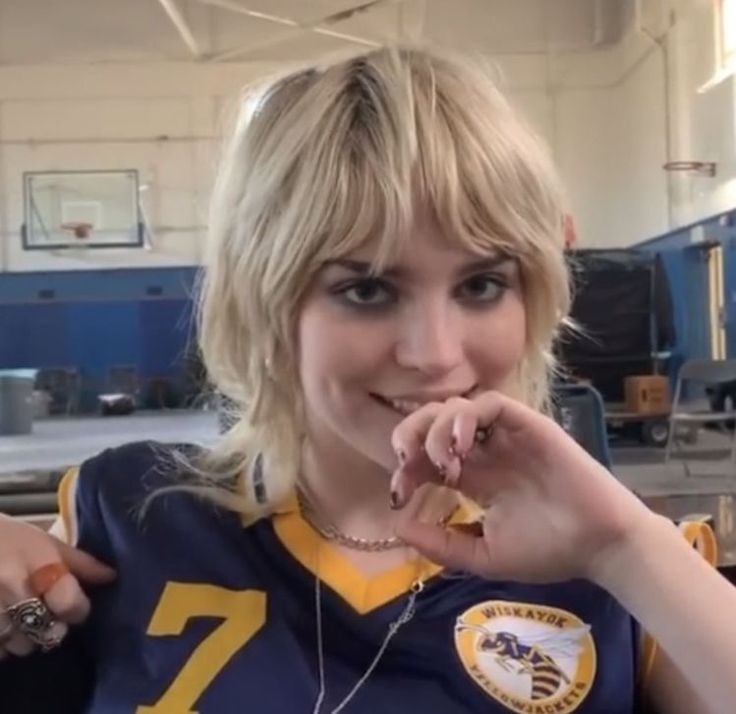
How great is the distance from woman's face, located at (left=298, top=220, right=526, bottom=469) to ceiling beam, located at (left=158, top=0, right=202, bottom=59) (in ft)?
30.7

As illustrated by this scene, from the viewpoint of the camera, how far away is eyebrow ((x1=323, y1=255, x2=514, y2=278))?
2.77ft

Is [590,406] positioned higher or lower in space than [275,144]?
lower

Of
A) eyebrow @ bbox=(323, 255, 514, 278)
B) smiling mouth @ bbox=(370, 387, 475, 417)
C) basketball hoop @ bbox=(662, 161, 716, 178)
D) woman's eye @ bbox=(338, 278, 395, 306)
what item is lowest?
smiling mouth @ bbox=(370, 387, 475, 417)

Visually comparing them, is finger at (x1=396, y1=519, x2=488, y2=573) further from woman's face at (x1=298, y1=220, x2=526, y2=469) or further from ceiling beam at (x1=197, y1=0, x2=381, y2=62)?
ceiling beam at (x1=197, y1=0, x2=381, y2=62)

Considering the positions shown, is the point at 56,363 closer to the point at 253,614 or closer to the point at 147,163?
the point at 147,163

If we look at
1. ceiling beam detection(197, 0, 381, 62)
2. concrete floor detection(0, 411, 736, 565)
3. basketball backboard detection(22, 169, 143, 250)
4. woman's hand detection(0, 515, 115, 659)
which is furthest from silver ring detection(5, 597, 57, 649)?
basketball backboard detection(22, 169, 143, 250)

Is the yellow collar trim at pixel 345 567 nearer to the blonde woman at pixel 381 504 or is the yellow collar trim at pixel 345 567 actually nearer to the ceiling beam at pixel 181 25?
the blonde woman at pixel 381 504

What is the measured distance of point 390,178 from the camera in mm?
844

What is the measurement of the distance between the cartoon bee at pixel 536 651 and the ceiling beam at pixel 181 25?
9.44 metres

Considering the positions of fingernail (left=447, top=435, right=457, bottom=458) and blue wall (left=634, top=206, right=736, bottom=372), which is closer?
fingernail (left=447, top=435, right=457, bottom=458)

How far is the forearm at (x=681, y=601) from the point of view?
751 mm

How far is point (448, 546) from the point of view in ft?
2.68

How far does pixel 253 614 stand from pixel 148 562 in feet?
0.33

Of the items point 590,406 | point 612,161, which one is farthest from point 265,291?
point 612,161
